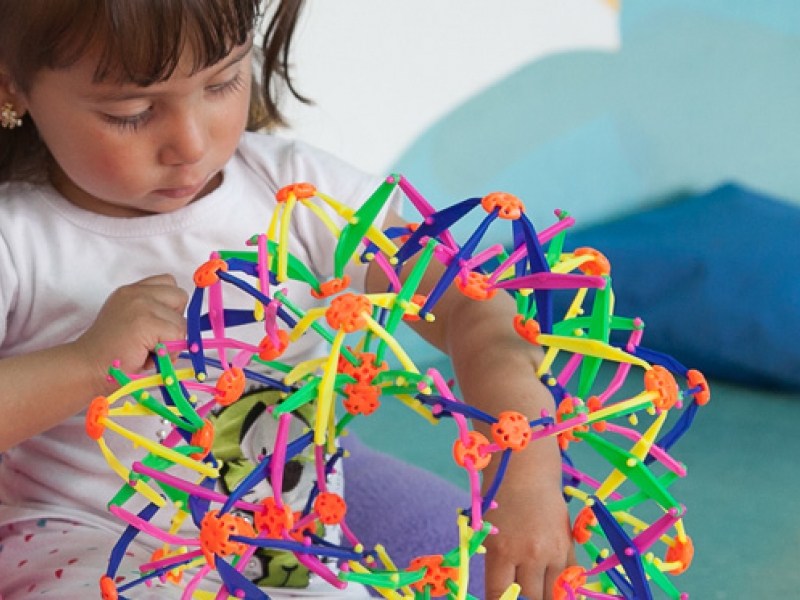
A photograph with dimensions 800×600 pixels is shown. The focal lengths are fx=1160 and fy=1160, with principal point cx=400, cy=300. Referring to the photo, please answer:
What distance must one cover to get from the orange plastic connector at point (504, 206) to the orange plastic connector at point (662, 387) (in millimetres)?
94

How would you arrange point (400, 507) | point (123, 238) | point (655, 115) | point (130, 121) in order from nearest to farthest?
point (130, 121) < point (123, 238) < point (400, 507) < point (655, 115)

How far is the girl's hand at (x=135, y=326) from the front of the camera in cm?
63

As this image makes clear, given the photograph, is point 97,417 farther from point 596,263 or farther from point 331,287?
point 596,263

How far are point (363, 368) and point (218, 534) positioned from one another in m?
0.11

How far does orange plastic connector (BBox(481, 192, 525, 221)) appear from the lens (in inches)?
20.5

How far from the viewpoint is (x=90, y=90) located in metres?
0.67

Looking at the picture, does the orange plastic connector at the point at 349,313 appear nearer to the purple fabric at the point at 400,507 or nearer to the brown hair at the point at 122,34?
the brown hair at the point at 122,34

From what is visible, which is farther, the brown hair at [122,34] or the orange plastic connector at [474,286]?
the brown hair at [122,34]

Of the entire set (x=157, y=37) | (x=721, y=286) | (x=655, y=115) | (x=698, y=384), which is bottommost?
(x=721, y=286)

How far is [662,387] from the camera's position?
520 mm

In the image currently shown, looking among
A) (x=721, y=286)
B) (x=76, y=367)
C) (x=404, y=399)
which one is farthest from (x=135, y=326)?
(x=721, y=286)

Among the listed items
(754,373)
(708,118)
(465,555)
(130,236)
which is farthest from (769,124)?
(465,555)

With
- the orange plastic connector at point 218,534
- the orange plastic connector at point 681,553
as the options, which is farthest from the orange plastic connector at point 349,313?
the orange plastic connector at point 681,553

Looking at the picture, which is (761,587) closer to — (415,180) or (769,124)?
(415,180)
